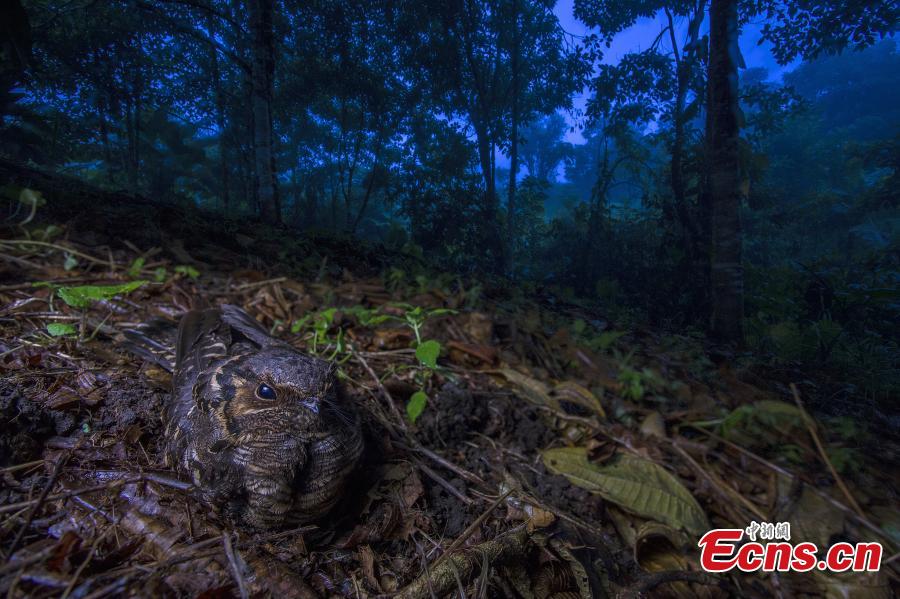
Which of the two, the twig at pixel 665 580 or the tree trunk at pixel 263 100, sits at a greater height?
the tree trunk at pixel 263 100

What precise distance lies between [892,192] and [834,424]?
13379 mm

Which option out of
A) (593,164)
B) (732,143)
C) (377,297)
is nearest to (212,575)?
(377,297)

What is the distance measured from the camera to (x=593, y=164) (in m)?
45.4

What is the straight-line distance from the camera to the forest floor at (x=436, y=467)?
106 cm

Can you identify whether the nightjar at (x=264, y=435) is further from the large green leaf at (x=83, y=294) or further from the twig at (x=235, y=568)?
the large green leaf at (x=83, y=294)

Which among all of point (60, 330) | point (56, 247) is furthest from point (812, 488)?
point (56, 247)

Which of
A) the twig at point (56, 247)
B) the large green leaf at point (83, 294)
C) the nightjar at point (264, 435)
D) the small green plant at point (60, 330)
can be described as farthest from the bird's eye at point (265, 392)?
the twig at point (56, 247)

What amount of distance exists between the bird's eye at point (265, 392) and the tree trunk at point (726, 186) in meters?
4.70

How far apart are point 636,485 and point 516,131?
38.5ft

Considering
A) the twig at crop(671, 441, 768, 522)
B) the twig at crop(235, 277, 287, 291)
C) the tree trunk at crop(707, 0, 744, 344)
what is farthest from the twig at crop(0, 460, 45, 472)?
the tree trunk at crop(707, 0, 744, 344)

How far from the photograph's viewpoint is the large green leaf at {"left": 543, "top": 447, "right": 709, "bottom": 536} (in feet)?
4.37

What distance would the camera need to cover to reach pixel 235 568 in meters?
0.99

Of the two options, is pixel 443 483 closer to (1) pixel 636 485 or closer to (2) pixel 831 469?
(1) pixel 636 485

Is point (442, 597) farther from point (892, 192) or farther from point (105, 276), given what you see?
point (892, 192)
